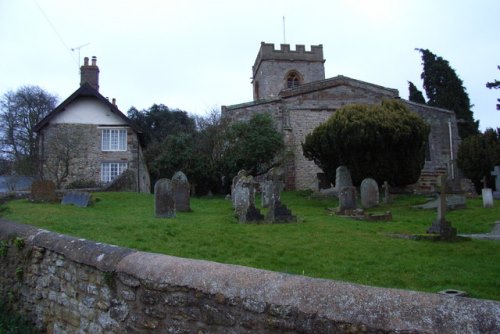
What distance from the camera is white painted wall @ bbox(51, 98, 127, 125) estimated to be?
27453mm

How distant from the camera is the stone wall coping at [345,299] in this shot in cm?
216

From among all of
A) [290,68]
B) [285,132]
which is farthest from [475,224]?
[290,68]

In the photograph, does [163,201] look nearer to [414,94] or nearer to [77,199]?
[77,199]

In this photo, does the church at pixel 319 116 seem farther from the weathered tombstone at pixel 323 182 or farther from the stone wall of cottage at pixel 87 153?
the stone wall of cottage at pixel 87 153

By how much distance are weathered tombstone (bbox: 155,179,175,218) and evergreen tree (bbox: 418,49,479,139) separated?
30.9 m

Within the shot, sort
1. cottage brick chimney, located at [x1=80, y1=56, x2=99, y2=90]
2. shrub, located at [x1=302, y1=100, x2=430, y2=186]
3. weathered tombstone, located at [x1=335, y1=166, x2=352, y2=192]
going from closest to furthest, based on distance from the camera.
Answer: weathered tombstone, located at [x1=335, y1=166, x2=352, y2=192] → shrub, located at [x1=302, y1=100, x2=430, y2=186] → cottage brick chimney, located at [x1=80, y1=56, x2=99, y2=90]

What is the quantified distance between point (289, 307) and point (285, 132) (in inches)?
1064

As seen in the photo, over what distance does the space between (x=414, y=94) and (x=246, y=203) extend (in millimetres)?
33461

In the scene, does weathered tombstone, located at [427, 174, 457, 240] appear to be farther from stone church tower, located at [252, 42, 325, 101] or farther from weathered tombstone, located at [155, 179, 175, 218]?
stone church tower, located at [252, 42, 325, 101]

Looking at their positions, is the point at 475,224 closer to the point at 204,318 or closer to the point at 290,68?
the point at 204,318

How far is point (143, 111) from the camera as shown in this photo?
44.2 m

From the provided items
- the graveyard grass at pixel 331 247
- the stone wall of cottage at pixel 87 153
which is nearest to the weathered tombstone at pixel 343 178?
the graveyard grass at pixel 331 247

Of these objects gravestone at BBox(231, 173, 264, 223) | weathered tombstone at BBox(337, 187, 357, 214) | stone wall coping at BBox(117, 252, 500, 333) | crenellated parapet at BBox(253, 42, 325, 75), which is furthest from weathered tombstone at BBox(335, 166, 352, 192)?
crenellated parapet at BBox(253, 42, 325, 75)

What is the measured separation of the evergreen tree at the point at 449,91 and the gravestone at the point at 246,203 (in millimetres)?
29025
